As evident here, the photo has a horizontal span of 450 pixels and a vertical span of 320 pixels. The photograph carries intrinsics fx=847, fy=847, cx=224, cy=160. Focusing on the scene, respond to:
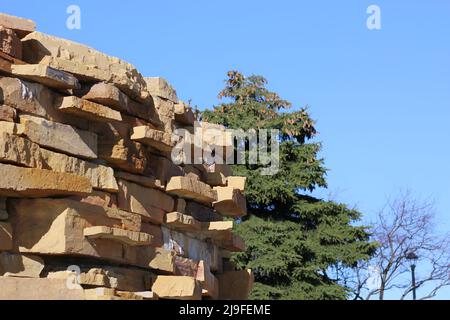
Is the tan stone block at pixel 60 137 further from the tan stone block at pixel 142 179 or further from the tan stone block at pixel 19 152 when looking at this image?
the tan stone block at pixel 142 179

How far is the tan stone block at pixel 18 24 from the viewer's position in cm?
620

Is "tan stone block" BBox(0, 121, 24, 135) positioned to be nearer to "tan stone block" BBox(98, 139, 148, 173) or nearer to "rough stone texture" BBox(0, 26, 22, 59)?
"rough stone texture" BBox(0, 26, 22, 59)

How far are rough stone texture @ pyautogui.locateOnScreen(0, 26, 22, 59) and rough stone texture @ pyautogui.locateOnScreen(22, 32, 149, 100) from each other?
13 centimetres

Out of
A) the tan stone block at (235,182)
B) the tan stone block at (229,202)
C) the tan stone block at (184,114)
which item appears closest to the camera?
the tan stone block at (184,114)

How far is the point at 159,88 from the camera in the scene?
7375 mm

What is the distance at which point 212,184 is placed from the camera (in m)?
8.18

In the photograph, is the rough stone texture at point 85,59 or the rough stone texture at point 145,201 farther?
the rough stone texture at point 145,201

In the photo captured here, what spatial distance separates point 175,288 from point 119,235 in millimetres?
819

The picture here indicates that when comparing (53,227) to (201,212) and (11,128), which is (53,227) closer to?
(11,128)

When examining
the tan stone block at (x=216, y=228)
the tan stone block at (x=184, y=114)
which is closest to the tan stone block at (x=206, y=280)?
the tan stone block at (x=216, y=228)

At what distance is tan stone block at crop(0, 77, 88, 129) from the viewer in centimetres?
596

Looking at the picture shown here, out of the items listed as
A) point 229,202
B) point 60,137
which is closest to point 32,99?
point 60,137

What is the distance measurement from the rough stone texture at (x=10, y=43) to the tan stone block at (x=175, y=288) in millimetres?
2075
